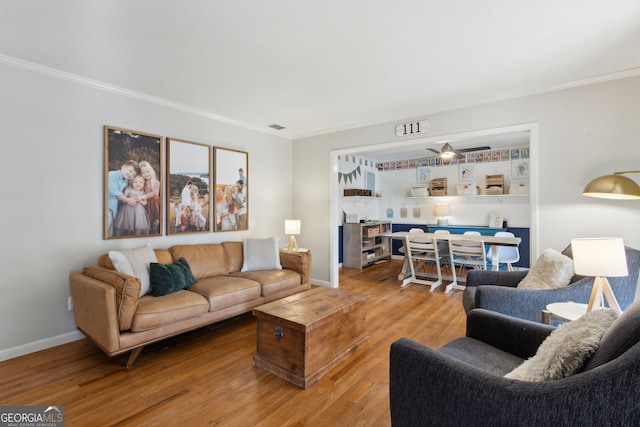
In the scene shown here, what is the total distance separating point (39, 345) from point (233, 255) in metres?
1.95

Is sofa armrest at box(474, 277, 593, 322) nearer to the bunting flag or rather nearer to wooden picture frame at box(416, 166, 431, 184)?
the bunting flag

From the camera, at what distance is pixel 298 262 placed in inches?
157

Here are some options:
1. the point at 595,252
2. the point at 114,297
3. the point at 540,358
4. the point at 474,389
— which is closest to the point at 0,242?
the point at 114,297

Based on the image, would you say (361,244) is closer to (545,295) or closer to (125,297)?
(545,295)

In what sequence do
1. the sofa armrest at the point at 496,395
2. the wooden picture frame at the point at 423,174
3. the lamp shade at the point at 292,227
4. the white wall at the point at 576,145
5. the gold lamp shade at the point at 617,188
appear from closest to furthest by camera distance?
the sofa armrest at the point at 496,395
the gold lamp shade at the point at 617,188
the white wall at the point at 576,145
the lamp shade at the point at 292,227
the wooden picture frame at the point at 423,174

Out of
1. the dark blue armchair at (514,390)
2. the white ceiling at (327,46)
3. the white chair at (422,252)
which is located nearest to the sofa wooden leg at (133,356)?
the dark blue armchair at (514,390)

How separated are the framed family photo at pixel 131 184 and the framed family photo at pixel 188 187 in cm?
14

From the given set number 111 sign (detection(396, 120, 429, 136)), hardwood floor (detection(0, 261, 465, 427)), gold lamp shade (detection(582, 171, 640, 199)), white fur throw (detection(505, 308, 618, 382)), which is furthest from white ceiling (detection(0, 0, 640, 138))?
hardwood floor (detection(0, 261, 465, 427))

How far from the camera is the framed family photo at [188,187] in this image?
3648mm

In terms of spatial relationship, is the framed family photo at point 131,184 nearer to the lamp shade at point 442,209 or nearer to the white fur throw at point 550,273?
the white fur throw at point 550,273

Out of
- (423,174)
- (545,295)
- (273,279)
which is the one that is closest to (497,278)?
(545,295)

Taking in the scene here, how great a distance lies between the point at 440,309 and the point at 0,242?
4444 mm

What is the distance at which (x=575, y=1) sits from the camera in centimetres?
192

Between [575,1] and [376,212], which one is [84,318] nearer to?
[575,1]
